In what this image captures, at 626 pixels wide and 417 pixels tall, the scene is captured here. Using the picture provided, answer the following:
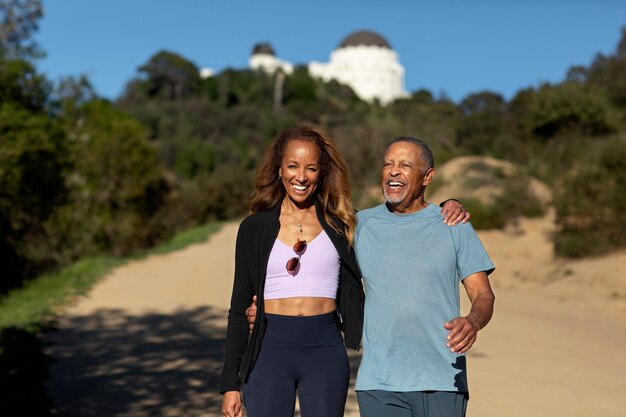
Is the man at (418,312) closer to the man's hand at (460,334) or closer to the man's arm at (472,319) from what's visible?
the man's arm at (472,319)

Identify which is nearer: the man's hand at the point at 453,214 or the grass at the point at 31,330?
the man's hand at the point at 453,214

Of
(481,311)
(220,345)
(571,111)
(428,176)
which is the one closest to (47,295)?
(220,345)

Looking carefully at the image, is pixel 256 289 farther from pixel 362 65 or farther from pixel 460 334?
pixel 362 65

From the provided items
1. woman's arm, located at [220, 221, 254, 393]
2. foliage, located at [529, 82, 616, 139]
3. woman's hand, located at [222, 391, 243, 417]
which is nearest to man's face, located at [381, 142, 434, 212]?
woman's arm, located at [220, 221, 254, 393]

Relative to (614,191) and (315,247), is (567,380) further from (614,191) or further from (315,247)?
(614,191)

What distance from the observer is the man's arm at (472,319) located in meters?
2.46

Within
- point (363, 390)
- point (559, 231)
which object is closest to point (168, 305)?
point (559, 231)

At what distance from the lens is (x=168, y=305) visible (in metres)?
12.8

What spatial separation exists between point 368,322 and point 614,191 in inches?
601

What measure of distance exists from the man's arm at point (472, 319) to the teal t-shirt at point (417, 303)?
44 millimetres

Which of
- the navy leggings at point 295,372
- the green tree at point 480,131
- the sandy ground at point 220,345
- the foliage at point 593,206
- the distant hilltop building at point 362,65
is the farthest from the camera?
the distant hilltop building at point 362,65

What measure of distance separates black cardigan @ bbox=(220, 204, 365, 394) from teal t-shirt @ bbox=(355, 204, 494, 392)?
0.20m

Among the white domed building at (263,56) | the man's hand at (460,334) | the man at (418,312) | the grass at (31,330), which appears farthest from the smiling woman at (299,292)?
the white domed building at (263,56)

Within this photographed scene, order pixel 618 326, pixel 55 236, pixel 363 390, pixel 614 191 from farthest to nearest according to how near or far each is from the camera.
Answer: pixel 55 236 → pixel 614 191 → pixel 618 326 → pixel 363 390
